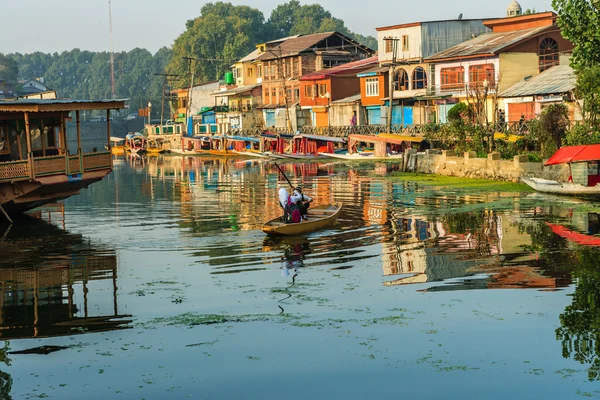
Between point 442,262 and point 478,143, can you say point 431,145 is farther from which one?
point 442,262

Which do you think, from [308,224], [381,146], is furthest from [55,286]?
[381,146]

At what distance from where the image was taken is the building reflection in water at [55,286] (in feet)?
53.7

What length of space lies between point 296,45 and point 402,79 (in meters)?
25.8

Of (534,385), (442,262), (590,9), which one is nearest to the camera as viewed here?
(534,385)

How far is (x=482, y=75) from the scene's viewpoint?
2425 inches

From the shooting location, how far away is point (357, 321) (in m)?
15.9

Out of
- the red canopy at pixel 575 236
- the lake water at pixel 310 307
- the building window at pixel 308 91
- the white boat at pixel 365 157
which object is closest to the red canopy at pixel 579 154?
the lake water at pixel 310 307

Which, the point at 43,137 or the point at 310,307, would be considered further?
the point at 43,137

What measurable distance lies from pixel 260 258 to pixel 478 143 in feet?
86.3

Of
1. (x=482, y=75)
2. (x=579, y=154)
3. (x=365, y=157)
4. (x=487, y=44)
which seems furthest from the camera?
(x=365, y=157)

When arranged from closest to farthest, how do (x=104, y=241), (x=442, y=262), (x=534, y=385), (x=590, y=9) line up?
(x=534, y=385), (x=442, y=262), (x=104, y=241), (x=590, y=9)

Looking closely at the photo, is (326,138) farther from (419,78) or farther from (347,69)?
(347,69)

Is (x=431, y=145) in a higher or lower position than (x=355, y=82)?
lower

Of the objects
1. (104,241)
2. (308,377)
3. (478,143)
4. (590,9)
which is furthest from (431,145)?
(308,377)
